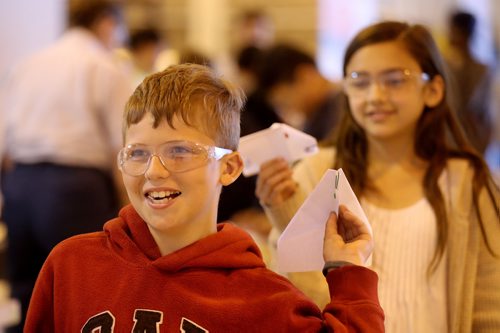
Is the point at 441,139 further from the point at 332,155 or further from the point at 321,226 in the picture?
the point at 321,226

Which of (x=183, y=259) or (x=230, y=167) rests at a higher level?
(x=230, y=167)

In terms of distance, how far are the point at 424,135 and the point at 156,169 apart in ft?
3.16

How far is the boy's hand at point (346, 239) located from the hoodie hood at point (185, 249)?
139 mm

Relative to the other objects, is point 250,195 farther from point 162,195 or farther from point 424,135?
point 162,195

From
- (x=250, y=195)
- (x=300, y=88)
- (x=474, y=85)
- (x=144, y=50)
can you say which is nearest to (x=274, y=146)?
(x=250, y=195)

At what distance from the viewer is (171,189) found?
Result: 1535 mm

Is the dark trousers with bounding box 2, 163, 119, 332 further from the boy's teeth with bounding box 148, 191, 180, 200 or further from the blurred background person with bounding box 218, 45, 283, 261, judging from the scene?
the boy's teeth with bounding box 148, 191, 180, 200

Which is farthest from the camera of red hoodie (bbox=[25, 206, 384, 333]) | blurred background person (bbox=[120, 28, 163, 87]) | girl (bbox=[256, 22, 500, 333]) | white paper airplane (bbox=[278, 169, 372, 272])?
blurred background person (bbox=[120, 28, 163, 87])

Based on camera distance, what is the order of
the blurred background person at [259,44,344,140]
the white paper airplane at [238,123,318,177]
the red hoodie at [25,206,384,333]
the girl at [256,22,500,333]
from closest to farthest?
the red hoodie at [25,206,384,333]
the girl at [256,22,500,333]
the white paper airplane at [238,123,318,177]
the blurred background person at [259,44,344,140]

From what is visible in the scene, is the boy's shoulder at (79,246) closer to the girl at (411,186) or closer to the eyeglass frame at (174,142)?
the eyeglass frame at (174,142)

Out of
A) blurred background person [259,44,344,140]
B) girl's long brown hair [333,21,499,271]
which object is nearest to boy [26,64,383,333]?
girl's long brown hair [333,21,499,271]

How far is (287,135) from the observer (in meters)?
2.11

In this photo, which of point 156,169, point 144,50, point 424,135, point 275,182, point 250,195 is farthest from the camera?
point 144,50

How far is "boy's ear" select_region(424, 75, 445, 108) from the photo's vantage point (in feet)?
7.29
